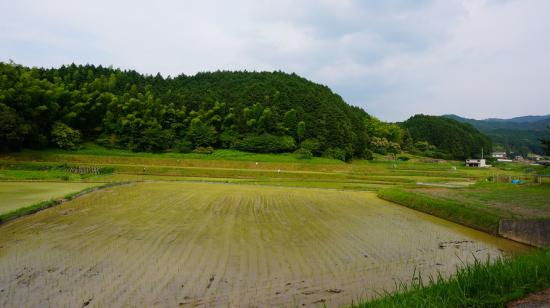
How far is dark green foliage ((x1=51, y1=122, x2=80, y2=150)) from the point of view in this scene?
41.3 metres

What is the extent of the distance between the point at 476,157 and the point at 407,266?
91199 millimetres

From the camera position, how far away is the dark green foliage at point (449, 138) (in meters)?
83.0

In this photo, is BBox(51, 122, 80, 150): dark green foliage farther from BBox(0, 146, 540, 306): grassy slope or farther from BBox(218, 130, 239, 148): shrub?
BBox(218, 130, 239, 148): shrub

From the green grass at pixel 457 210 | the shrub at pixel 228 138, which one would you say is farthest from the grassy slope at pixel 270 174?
the shrub at pixel 228 138

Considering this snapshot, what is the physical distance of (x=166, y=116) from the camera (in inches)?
2071

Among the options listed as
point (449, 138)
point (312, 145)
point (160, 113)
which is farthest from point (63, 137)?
point (449, 138)

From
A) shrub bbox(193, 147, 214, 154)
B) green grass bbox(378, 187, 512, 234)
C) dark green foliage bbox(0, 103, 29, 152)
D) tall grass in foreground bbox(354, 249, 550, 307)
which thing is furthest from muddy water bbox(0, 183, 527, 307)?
shrub bbox(193, 147, 214, 154)

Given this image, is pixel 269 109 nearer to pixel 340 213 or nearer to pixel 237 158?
pixel 237 158

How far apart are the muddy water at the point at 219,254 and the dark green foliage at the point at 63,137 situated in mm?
33948

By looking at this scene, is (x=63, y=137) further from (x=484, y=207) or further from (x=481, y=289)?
(x=481, y=289)

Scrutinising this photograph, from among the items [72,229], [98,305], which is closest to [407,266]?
[98,305]

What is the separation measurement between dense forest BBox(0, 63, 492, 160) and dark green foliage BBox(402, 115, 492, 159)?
1355 inches

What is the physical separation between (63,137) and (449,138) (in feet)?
→ 283

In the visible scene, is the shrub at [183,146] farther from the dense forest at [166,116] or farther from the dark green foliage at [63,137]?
the dark green foliage at [63,137]
